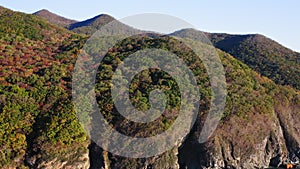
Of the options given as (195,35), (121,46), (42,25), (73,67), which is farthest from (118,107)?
(195,35)

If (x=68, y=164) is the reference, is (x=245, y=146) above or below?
below

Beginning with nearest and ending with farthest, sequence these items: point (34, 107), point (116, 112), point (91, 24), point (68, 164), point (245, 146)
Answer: point (68, 164) < point (34, 107) < point (116, 112) < point (245, 146) < point (91, 24)

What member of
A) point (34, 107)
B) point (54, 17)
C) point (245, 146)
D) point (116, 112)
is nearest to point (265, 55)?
point (245, 146)

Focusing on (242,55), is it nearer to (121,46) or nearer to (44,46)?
(121,46)

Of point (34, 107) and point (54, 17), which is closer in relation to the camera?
point (34, 107)

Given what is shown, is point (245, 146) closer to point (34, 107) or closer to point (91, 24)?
point (34, 107)

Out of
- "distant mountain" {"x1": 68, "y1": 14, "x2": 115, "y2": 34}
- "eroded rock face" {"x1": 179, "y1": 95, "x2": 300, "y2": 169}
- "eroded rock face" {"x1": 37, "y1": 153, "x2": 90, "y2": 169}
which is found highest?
"distant mountain" {"x1": 68, "y1": 14, "x2": 115, "y2": 34}

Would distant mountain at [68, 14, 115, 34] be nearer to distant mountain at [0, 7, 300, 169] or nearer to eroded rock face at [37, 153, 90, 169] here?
distant mountain at [0, 7, 300, 169]

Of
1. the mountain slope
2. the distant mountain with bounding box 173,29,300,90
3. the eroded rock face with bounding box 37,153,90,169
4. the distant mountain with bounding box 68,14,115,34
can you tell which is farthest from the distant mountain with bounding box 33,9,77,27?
the eroded rock face with bounding box 37,153,90,169

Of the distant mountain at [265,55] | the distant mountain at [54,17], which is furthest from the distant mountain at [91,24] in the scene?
the distant mountain at [265,55]

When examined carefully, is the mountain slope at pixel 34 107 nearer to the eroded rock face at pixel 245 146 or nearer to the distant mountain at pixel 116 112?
the distant mountain at pixel 116 112
